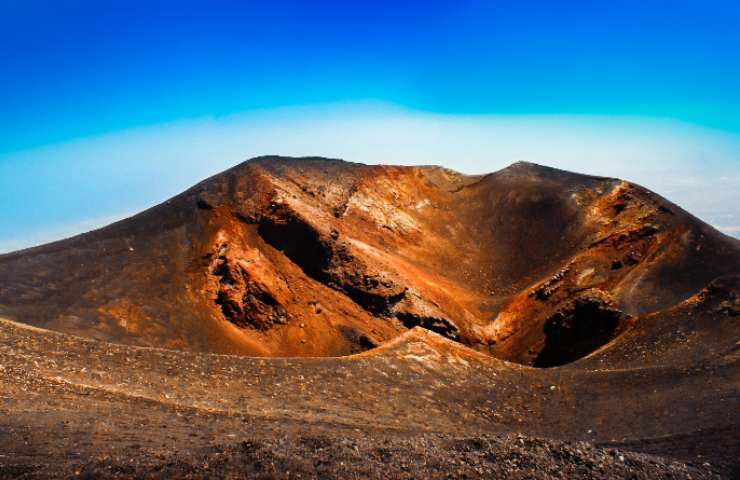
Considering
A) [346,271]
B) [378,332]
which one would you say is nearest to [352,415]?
[378,332]

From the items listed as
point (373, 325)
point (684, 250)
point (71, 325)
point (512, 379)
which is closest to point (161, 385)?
point (71, 325)

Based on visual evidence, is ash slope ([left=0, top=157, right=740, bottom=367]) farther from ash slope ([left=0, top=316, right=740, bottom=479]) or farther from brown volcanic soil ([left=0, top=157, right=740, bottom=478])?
ash slope ([left=0, top=316, right=740, bottom=479])

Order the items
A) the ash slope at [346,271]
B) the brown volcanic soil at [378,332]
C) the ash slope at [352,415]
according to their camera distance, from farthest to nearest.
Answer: the ash slope at [346,271] < the brown volcanic soil at [378,332] < the ash slope at [352,415]

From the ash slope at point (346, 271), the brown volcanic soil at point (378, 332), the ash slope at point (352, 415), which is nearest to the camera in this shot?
the ash slope at point (352, 415)

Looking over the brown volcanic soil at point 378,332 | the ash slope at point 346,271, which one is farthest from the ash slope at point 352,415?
the ash slope at point 346,271

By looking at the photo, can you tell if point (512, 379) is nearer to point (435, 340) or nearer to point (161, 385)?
point (435, 340)

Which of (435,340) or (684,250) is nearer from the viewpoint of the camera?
(435,340)

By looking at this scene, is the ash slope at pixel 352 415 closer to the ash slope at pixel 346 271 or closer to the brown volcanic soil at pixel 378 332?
the brown volcanic soil at pixel 378 332
